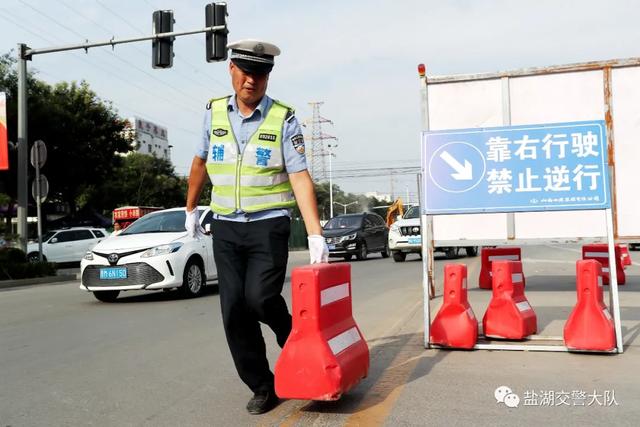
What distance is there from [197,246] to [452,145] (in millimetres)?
5646

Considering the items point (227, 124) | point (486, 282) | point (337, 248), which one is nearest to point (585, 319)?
point (227, 124)

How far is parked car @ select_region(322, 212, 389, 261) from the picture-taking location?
2142 cm

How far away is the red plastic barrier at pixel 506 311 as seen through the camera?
5820 mm

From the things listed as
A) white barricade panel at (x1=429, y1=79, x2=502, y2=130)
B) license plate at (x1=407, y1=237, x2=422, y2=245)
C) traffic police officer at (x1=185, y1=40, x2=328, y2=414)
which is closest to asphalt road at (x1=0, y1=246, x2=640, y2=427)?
traffic police officer at (x1=185, y1=40, x2=328, y2=414)

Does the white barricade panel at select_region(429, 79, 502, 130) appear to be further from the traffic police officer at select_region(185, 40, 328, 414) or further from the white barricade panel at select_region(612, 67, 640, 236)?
the traffic police officer at select_region(185, 40, 328, 414)

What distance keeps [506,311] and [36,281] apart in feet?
41.7

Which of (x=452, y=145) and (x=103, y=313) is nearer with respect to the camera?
(x=452, y=145)

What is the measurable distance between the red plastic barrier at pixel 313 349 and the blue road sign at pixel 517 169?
2.27 metres

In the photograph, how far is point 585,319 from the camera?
17.6ft

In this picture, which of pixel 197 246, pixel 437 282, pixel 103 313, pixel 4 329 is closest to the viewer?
pixel 4 329

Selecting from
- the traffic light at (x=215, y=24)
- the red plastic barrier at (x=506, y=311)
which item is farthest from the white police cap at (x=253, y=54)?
the traffic light at (x=215, y=24)

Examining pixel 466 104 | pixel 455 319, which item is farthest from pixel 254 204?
pixel 466 104

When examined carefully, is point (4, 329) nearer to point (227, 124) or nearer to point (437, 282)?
point (227, 124)

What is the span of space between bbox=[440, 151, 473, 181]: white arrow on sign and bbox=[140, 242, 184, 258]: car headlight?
5223 millimetres
